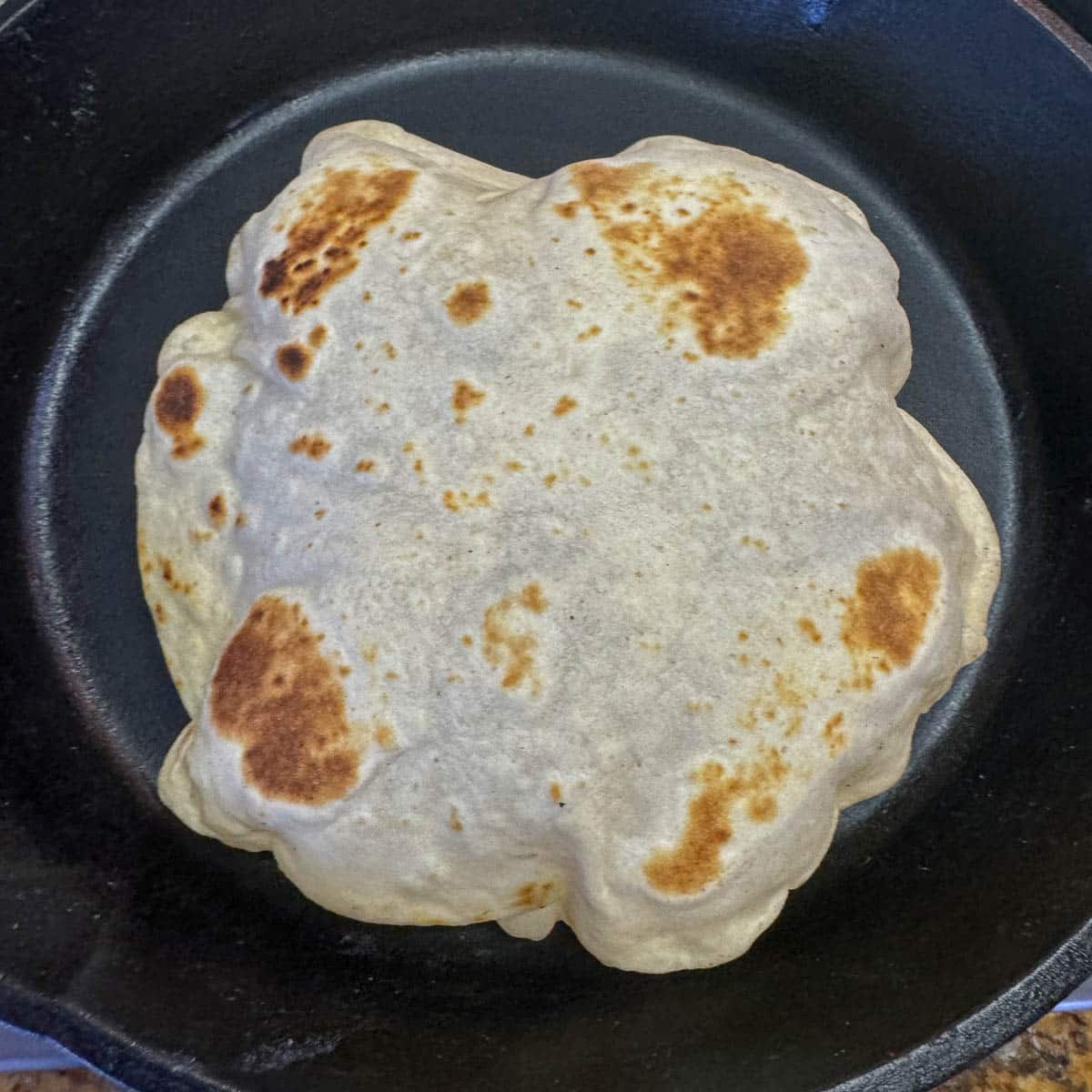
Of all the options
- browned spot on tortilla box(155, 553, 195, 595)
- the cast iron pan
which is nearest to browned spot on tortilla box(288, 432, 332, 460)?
browned spot on tortilla box(155, 553, 195, 595)

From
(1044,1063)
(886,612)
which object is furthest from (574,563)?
(1044,1063)

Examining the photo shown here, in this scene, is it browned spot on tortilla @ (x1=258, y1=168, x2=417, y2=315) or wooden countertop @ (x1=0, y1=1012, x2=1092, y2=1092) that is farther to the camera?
wooden countertop @ (x1=0, y1=1012, x2=1092, y2=1092)

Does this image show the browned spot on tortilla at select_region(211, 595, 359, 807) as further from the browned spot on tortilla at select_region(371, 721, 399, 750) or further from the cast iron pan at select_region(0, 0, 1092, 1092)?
the cast iron pan at select_region(0, 0, 1092, 1092)

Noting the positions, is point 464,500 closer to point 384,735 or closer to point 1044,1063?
point 384,735

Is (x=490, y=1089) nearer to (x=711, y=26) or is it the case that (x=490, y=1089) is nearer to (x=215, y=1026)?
(x=215, y=1026)

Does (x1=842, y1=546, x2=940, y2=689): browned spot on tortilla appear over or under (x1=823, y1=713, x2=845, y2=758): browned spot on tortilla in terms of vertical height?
over

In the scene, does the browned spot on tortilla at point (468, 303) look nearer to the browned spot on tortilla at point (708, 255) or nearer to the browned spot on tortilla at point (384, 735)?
the browned spot on tortilla at point (708, 255)

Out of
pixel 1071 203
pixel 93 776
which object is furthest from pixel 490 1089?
pixel 1071 203
